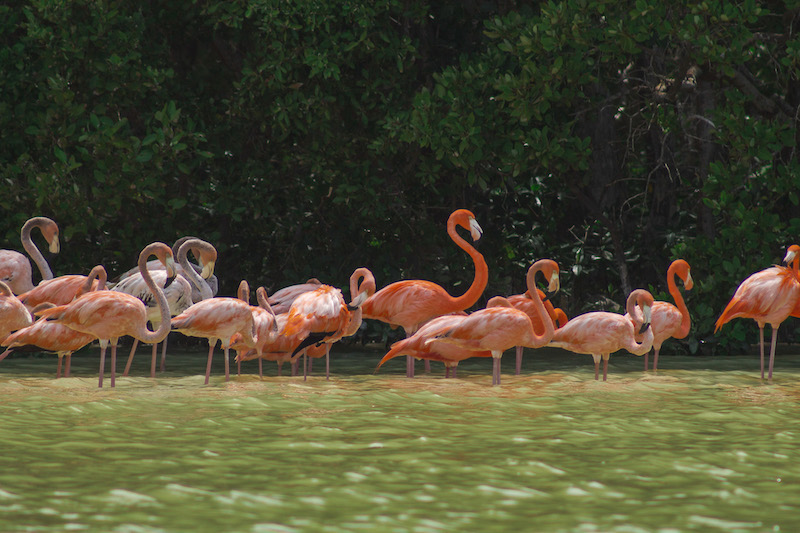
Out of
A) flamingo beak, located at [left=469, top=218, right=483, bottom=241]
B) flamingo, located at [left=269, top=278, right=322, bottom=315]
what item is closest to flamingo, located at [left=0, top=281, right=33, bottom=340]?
flamingo, located at [left=269, top=278, right=322, bottom=315]

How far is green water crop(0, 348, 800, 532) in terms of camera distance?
162 inches

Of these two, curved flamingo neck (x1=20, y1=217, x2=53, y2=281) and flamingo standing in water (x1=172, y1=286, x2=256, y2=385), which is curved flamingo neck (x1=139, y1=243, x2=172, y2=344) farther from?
curved flamingo neck (x1=20, y1=217, x2=53, y2=281)

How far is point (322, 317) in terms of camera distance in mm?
8898

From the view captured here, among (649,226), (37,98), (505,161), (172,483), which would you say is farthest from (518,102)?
(172,483)

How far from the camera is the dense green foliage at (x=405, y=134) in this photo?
1033 cm

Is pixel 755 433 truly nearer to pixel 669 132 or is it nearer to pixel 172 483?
pixel 172 483

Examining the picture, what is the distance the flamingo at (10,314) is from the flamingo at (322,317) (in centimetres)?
222

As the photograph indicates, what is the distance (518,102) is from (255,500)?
21.8 ft

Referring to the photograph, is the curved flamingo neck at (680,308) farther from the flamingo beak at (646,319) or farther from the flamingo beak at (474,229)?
the flamingo beak at (474,229)

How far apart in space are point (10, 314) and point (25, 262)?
194cm

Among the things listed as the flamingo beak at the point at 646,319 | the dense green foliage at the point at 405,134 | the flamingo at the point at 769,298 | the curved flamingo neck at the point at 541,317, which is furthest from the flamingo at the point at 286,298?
the flamingo at the point at 769,298

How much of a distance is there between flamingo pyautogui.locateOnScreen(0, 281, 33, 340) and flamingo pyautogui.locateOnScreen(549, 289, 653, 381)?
4.62m

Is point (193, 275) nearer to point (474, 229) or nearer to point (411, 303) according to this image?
point (411, 303)

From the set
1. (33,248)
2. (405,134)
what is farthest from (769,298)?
(33,248)
